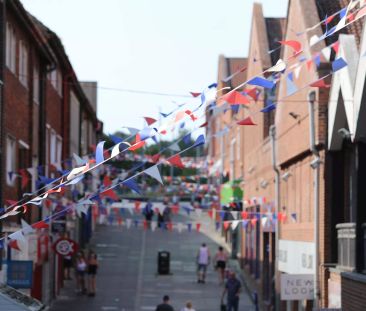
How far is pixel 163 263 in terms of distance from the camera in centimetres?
3903

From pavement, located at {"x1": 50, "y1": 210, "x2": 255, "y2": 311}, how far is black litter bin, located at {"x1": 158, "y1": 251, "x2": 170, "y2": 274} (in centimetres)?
33

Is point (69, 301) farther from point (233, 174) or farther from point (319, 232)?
point (233, 174)

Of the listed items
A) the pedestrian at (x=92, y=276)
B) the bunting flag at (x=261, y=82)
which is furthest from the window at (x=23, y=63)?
the bunting flag at (x=261, y=82)

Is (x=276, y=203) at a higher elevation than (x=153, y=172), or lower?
higher

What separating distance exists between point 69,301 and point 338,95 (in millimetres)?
16455

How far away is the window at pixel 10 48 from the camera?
2264 cm

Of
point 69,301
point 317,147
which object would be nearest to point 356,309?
point 317,147

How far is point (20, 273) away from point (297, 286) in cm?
588

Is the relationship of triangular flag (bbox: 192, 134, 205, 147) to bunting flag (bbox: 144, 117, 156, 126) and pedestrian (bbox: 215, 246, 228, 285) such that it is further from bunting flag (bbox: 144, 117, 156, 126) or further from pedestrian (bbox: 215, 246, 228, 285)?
pedestrian (bbox: 215, 246, 228, 285)

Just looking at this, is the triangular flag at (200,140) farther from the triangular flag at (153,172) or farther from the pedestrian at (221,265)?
the pedestrian at (221,265)

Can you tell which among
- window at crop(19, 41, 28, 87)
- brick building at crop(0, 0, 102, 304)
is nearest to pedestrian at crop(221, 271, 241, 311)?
brick building at crop(0, 0, 102, 304)

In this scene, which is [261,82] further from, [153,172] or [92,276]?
[92,276]

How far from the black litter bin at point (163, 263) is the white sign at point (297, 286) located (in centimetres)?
1824

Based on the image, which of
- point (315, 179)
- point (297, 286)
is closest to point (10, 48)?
point (315, 179)
